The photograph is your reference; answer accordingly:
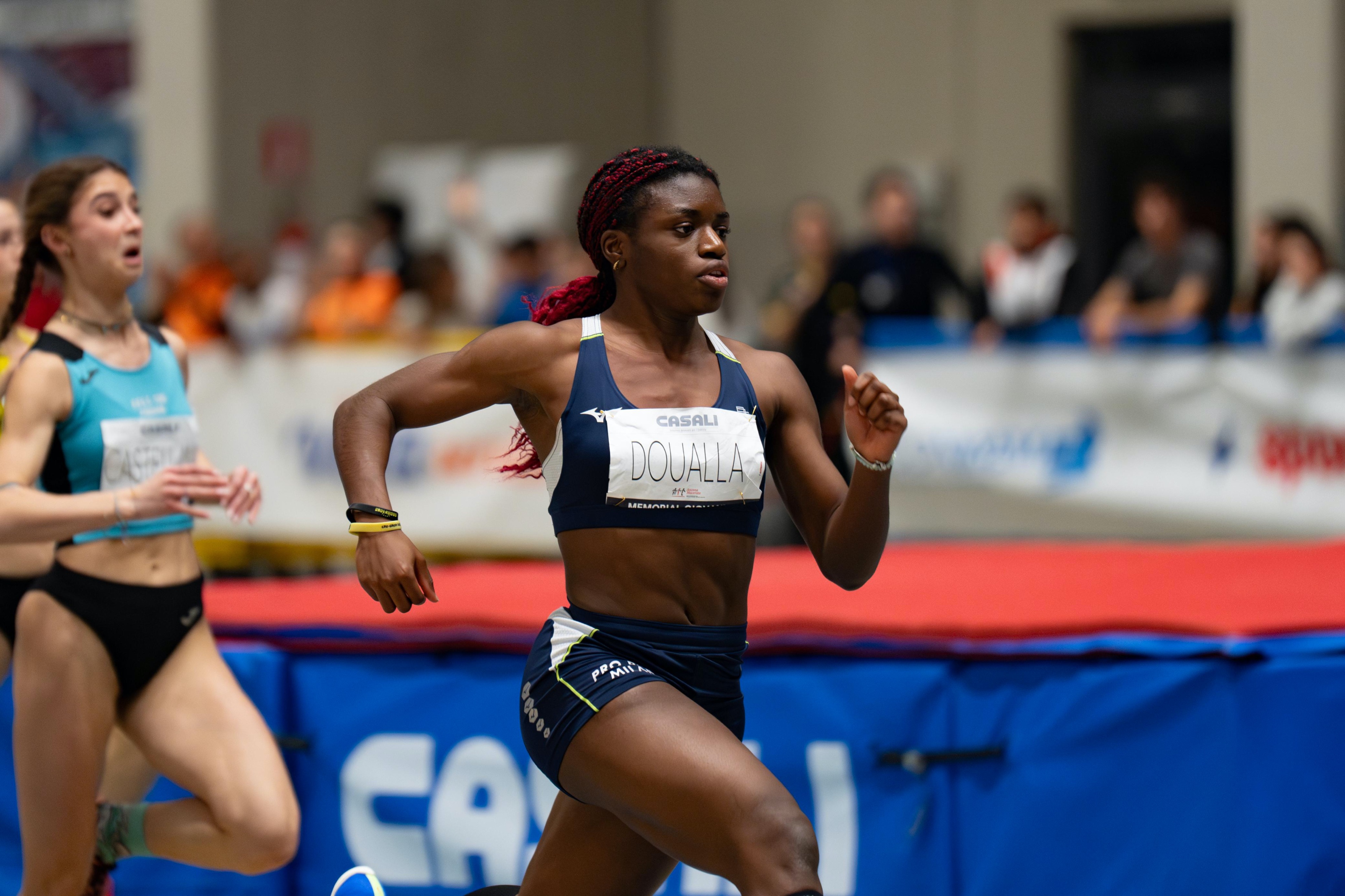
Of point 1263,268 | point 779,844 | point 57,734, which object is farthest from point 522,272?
point 779,844

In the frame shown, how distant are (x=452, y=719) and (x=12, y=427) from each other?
1459 mm

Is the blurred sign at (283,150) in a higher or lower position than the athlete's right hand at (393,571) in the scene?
higher

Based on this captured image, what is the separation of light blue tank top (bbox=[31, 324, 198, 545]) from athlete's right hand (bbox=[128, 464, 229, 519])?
0.56ft

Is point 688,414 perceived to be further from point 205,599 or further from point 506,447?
point 506,447

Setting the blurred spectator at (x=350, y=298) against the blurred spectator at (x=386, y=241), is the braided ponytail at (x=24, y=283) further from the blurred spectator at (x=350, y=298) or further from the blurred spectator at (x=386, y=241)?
the blurred spectator at (x=386, y=241)

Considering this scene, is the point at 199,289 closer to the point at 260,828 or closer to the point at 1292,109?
A: the point at 1292,109

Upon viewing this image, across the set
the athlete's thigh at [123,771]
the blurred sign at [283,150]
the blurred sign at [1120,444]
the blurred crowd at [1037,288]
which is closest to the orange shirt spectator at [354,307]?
the blurred crowd at [1037,288]

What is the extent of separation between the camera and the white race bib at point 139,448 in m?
3.62

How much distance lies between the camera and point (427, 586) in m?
2.76

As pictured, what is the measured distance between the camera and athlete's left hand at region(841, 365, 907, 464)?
2.83 metres

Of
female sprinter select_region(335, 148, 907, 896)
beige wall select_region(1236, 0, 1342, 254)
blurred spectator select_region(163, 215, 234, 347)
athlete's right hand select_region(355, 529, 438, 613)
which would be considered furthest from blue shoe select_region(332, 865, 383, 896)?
beige wall select_region(1236, 0, 1342, 254)

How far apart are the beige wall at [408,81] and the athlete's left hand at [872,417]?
434 inches

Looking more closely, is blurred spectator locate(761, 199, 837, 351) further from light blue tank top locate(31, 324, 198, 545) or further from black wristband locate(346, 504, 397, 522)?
black wristband locate(346, 504, 397, 522)

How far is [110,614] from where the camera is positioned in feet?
11.8
